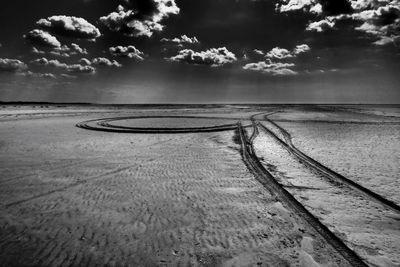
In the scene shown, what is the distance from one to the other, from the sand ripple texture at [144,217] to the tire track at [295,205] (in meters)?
0.19

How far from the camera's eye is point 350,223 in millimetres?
4445

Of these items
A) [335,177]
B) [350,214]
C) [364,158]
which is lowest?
[350,214]

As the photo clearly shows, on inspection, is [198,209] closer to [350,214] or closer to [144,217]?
[144,217]

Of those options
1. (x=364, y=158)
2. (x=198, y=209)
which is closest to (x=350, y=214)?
(x=198, y=209)

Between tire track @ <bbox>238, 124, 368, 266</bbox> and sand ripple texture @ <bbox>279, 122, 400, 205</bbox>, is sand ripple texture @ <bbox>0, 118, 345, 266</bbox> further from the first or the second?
sand ripple texture @ <bbox>279, 122, 400, 205</bbox>

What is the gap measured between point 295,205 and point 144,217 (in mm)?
3251

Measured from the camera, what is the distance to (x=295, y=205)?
17.0 feet

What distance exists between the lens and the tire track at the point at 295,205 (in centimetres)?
355

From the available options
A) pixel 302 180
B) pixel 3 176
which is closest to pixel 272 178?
pixel 302 180

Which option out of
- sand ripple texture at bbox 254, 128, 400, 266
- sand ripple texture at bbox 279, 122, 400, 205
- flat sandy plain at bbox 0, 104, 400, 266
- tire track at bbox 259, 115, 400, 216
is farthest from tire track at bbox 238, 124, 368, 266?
sand ripple texture at bbox 279, 122, 400, 205

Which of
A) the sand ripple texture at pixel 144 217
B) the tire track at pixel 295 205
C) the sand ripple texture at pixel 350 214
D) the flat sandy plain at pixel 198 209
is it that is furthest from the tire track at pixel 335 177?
the sand ripple texture at pixel 144 217

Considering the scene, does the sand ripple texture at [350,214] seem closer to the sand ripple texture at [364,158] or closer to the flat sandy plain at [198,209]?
the flat sandy plain at [198,209]

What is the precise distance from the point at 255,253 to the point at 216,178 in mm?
3444

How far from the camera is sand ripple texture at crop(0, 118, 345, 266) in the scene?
3539 millimetres
